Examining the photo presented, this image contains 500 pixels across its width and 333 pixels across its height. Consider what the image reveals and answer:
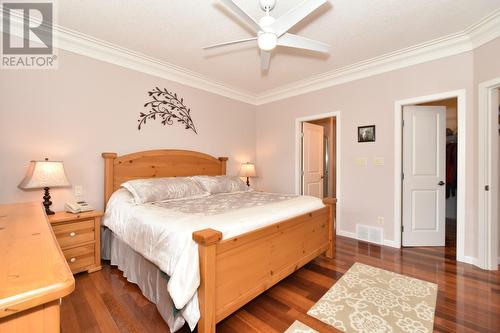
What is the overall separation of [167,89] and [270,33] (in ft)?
7.04

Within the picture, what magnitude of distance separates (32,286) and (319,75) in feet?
13.2

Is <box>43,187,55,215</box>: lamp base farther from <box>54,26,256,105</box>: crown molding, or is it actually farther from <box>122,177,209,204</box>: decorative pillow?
<box>54,26,256,105</box>: crown molding

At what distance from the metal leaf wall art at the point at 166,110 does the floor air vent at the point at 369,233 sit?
306cm

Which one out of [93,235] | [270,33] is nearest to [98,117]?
[93,235]

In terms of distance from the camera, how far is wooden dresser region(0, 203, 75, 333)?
1.74ft

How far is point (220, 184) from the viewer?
335 centimetres

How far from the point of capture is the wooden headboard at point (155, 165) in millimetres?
2848

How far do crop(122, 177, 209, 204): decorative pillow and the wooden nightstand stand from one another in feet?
1.43

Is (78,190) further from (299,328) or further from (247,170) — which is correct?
(299,328)

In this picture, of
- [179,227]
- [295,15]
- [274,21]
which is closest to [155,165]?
[179,227]

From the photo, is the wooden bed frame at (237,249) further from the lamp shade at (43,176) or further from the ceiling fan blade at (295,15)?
the ceiling fan blade at (295,15)

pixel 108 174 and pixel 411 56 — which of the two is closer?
pixel 108 174

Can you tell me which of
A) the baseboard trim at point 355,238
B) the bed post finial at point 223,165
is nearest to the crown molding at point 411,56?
the bed post finial at point 223,165

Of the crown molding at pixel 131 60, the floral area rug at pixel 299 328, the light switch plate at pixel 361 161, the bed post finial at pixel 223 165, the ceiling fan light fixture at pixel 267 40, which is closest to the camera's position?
the floral area rug at pixel 299 328
